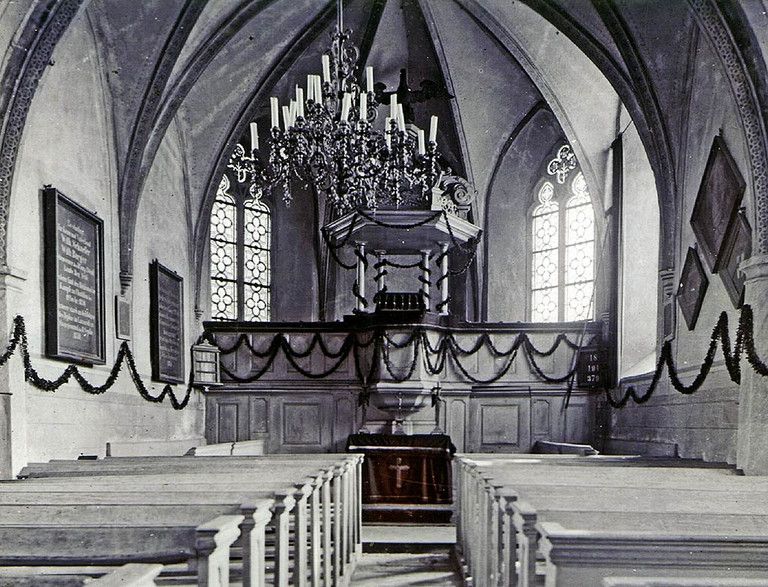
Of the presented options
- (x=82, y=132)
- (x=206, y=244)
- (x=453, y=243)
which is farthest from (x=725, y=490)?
(x=206, y=244)

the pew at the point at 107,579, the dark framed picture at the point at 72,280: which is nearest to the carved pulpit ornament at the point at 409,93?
the dark framed picture at the point at 72,280

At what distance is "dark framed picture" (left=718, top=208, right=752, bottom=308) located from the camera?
685cm

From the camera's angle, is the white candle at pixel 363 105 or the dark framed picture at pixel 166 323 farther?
the dark framed picture at pixel 166 323

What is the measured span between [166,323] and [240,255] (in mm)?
3656

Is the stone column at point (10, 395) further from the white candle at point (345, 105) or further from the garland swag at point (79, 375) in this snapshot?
the white candle at point (345, 105)

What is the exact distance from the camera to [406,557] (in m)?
6.92

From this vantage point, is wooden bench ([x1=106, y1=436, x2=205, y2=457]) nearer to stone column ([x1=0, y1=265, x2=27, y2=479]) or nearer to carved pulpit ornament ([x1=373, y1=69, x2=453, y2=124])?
stone column ([x1=0, y1=265, x2=27, y2=479])

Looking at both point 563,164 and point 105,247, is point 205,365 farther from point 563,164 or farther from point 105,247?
point 563,164

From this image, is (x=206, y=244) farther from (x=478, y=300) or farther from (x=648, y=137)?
(x=648, y=137)

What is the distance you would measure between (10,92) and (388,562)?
526 centimetres

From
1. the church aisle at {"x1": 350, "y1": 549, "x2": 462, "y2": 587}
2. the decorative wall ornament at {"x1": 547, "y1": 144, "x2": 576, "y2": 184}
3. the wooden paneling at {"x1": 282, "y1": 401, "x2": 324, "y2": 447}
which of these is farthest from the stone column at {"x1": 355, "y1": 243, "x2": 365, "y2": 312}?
the church aisle at {"x1": 350, "y1": 549, "x2": 462, "y2": 587}

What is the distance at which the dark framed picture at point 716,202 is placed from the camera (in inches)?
283

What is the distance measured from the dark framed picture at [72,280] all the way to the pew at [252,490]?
5.11 feet

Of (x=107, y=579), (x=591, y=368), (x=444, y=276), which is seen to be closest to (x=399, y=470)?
(x=444, y=276)
